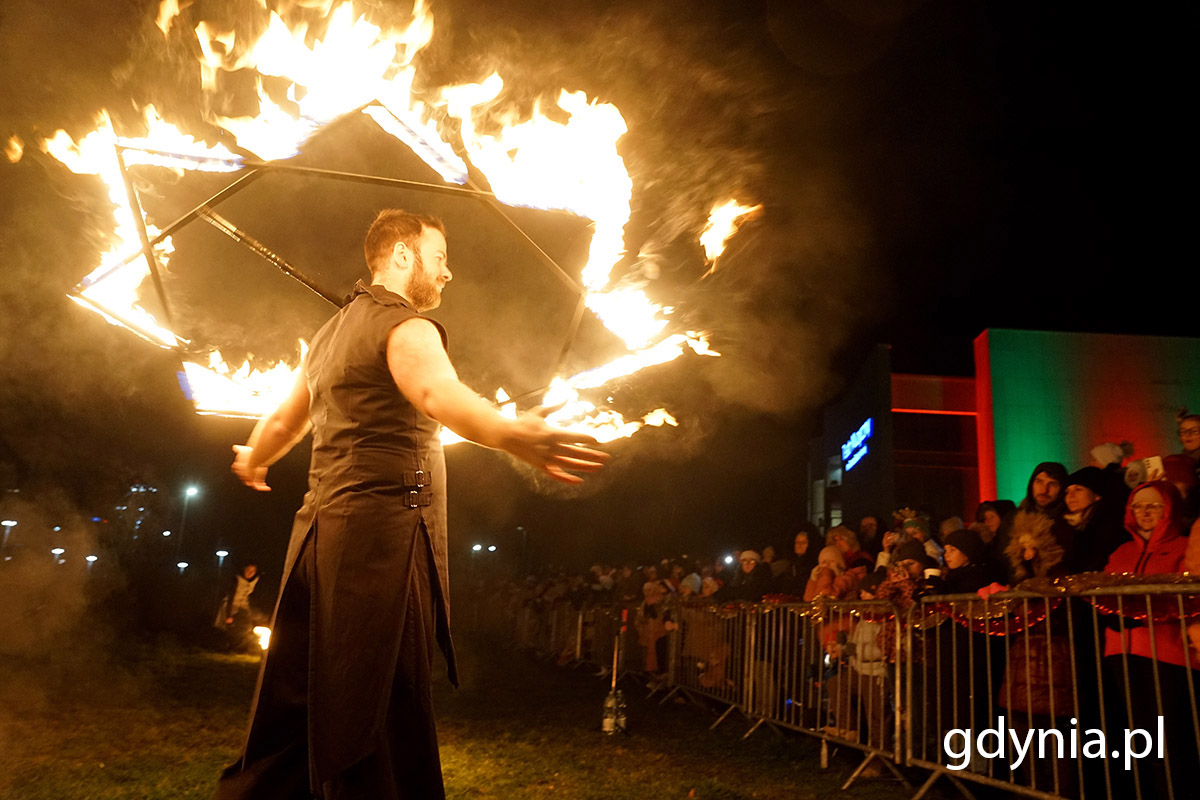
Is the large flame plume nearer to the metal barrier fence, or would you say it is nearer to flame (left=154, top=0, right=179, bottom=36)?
flame (left=154, top=0, right=179, bottom=36)

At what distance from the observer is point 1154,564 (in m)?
4.47

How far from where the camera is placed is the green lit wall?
838 inches

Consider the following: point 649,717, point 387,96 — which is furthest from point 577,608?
point 387,96

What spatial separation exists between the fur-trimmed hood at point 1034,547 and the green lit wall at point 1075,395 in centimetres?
1754

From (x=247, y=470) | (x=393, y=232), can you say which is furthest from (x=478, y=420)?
(x=247, y=470)

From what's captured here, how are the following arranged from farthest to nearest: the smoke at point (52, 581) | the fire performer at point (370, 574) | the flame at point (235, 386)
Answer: the smoke at point (52, 581), the flame at point (235, 386), the fire performer at point (370, 574)

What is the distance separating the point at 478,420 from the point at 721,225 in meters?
3.62

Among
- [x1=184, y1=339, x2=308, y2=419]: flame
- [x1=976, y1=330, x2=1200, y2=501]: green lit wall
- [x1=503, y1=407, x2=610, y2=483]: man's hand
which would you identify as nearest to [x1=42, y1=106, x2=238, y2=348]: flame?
[x1=184, y1=339, x2=308, y2=419]: flame

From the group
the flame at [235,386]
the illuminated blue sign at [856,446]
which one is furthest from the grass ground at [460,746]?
the illuminated blue sign at [856,446]

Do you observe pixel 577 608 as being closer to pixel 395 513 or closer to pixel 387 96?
pixel 387 96

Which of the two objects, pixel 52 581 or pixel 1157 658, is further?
pixel 52 581

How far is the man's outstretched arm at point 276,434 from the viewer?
2.67 meters

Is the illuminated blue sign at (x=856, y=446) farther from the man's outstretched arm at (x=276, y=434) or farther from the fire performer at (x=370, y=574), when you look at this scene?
the fire performer at (x=370, y=574)

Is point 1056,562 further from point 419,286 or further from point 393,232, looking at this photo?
point 393,232
